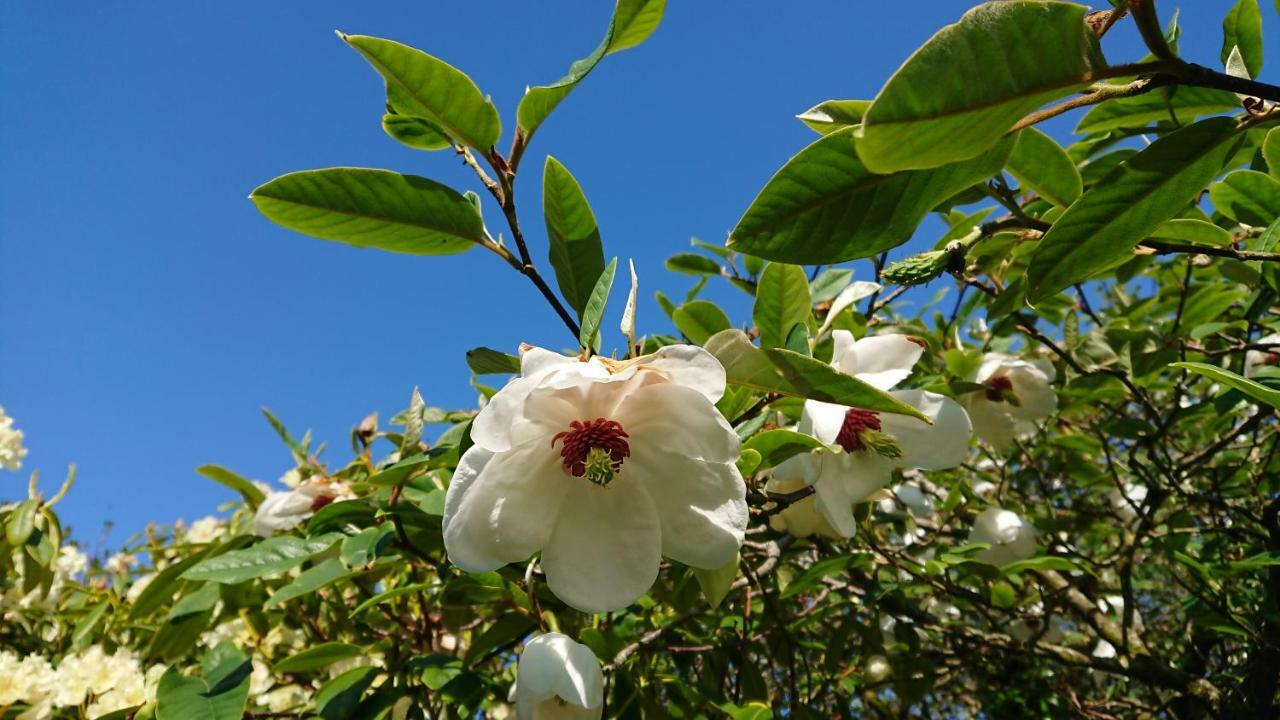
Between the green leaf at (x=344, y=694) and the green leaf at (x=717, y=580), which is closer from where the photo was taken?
the green leaf at (x=717, y=580)

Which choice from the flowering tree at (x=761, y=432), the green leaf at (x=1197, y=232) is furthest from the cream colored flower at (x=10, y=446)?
the green leaf at (x=1197, y=232)

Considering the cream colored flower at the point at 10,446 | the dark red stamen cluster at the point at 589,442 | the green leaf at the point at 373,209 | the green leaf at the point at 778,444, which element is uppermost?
the cream colored flower at the point at 10,446

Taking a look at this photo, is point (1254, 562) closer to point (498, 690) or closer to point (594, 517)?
point (594, 517)

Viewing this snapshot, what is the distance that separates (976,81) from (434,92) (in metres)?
0.67

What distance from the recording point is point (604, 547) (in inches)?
34.9

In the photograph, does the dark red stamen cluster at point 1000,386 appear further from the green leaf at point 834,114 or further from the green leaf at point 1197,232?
the green leaf at point 834,114

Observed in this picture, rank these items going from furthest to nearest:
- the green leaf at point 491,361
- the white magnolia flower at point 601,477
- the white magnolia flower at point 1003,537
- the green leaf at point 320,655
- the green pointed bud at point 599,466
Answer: the white magnolia flower at point 1003,537 < the green leaf at point 320,655 < the green leaf at point 491,361 < the green pointed bud at point 599,466 < the white magnolia flower at point 601,477

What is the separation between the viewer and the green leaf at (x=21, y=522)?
1.77 meters

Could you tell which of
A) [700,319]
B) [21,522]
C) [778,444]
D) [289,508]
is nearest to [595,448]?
[778,444]

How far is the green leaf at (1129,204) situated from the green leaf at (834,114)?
22 centimetres

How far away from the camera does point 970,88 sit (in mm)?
543

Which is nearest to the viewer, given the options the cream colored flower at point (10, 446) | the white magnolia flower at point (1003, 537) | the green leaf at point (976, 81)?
the green leaf at point (976, 81)

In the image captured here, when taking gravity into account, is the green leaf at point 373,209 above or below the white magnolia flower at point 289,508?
above

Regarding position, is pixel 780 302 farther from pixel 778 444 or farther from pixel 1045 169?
pixel 1045 169
